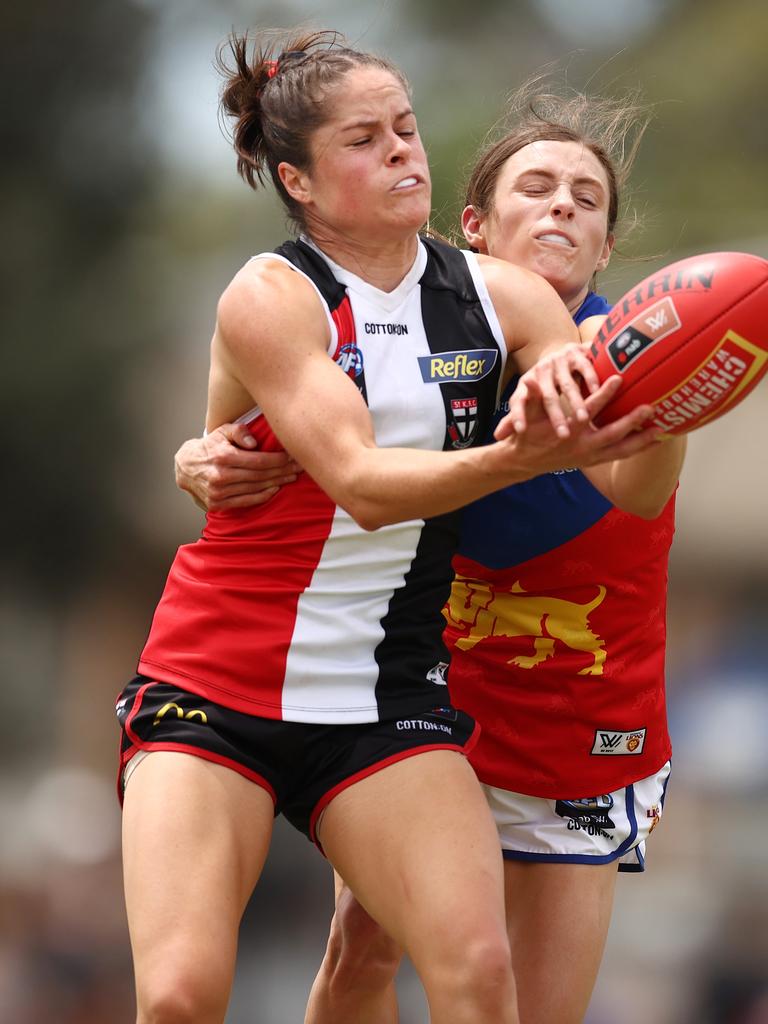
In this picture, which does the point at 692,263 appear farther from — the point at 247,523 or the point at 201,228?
the point at 201,228

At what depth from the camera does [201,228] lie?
24.9 ft

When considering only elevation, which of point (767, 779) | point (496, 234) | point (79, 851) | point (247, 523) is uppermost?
point (496, 234)

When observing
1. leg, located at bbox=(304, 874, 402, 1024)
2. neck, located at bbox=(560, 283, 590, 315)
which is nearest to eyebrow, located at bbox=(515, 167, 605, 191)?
neck, located at bbox=(560, 283, 590, 315)

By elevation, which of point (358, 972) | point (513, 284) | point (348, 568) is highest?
point (513, 284)

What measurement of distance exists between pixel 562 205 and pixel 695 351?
1060 millimetres

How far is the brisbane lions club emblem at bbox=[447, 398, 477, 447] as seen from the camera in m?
2.81

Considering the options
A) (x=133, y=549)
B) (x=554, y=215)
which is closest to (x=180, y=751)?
(x=554, y=215)

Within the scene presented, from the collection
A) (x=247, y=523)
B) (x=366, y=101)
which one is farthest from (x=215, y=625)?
(x=366, y=101)

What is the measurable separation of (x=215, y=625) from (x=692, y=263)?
1.16m

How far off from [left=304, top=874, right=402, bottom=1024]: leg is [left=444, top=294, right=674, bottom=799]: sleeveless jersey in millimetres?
446

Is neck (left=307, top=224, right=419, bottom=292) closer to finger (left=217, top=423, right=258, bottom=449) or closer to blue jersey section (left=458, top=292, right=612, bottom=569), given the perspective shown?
finger (left=217, top=423, right=258, bottom=449)

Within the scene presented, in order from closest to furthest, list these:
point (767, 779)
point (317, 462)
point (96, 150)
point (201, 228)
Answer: point (317, 462), point (767, 779), point (96, 150), point (201, 228)

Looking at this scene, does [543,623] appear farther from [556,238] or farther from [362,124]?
[362,124]

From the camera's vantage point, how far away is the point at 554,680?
328 cm
